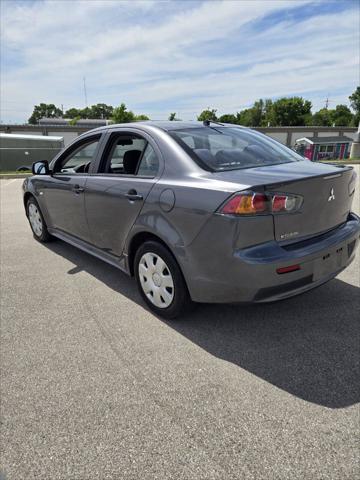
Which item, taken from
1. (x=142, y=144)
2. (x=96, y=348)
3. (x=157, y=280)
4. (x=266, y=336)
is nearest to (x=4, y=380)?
(x=96, y=348)

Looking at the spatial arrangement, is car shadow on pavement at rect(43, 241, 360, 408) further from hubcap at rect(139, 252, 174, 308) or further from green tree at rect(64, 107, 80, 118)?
green tree at rect(64, 107, 80, 118)

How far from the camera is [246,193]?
2146 mm

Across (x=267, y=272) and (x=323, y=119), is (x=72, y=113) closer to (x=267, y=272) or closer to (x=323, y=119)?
(x=323, y=119)

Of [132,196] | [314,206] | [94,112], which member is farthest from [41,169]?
[94,112]

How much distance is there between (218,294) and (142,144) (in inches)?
60.3

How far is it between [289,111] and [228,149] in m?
95.1

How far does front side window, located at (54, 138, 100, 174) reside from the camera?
3.78m

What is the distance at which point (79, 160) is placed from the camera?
14.0 feet

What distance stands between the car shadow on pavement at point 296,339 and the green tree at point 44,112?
137m

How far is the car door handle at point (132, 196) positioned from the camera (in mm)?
2847

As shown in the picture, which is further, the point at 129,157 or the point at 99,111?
the point at 99,111

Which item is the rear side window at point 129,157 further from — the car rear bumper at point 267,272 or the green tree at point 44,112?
the green tree at point 44,112

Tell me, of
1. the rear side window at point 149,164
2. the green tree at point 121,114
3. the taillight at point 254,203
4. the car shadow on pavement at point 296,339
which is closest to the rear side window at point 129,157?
the rear side window at point 149,164

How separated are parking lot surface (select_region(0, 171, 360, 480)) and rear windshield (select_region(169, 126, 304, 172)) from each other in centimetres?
130
